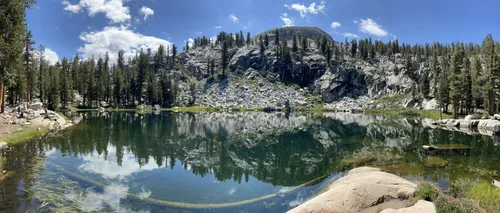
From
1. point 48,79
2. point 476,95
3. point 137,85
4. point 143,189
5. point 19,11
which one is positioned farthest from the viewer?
point 137,85

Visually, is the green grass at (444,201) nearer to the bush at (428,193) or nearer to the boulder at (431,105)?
the bush at (428,193)

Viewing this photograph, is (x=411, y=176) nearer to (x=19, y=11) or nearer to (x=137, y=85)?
(x=19, y=11)

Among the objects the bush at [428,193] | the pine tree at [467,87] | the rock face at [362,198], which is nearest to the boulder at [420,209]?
the bush at [428,193]

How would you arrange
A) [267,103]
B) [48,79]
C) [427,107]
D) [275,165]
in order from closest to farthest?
[275,165] → [48,79] → [427,107] → [267,103]

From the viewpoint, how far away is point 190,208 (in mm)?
17203

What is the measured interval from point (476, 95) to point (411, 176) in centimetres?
8365

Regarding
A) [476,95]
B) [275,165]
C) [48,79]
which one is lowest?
[275,165]

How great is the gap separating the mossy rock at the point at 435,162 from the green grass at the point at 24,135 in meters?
46.2

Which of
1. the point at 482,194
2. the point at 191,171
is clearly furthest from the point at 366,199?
the point at 191,171

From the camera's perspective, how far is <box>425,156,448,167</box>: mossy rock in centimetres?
2758

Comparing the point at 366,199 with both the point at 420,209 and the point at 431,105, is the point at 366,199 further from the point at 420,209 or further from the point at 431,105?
the point at 431,105

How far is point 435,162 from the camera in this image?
95.0 ft

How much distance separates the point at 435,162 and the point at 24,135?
50006mm

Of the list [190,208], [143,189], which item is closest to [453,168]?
[190,208]
